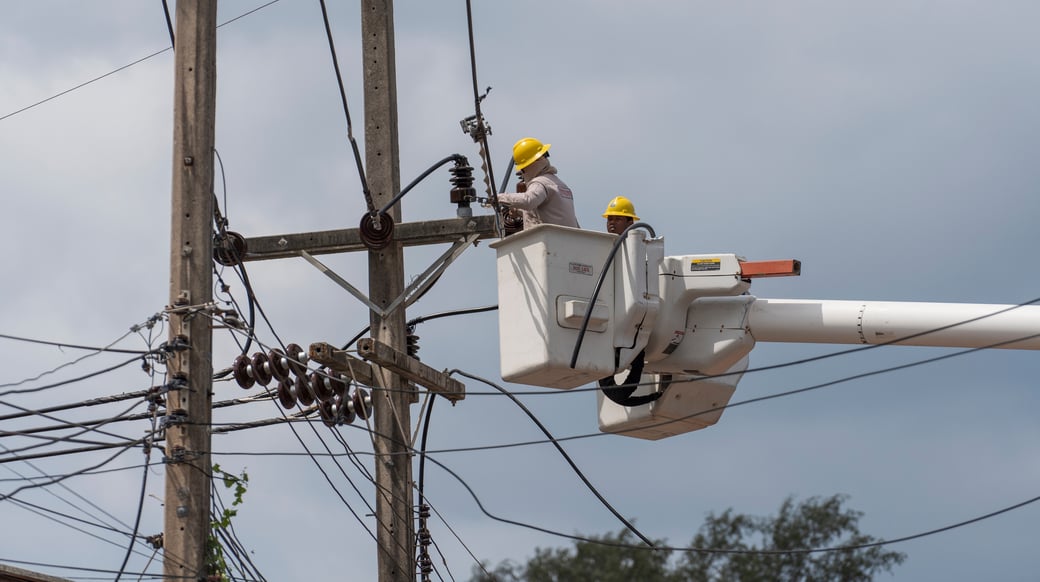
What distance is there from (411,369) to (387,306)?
1.87ft

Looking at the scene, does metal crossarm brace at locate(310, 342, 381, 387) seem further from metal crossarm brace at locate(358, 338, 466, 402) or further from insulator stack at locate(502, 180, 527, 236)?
insulator stack at locate(502, 180, 527, 236)

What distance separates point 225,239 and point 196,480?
220 centimetres

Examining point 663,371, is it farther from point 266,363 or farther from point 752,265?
point 266,363

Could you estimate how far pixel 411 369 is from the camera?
12086 mm

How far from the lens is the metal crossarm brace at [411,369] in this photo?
11.6 meters

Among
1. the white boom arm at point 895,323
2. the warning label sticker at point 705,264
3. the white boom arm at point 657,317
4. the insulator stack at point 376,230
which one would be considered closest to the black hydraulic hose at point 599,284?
the white boom arm at point 657,317

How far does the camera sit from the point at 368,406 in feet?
39.9

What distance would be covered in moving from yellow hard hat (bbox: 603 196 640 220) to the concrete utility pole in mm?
3013

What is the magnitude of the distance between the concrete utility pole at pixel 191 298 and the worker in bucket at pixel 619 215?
2998 millimetres

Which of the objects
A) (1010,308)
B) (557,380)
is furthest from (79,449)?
(1010,308)

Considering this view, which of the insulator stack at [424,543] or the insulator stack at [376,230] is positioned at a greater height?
the insulator stack at [376,230]

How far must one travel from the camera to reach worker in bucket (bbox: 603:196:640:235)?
39.3 feet

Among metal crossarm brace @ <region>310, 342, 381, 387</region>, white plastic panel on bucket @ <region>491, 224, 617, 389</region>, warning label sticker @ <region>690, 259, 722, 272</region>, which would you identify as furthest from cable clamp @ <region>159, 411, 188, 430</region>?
warning label sticker @ <region>690, 259, 722, 272</region>

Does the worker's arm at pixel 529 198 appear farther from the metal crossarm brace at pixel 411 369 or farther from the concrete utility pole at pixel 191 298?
the concrete utility pole at pixel 191 298
